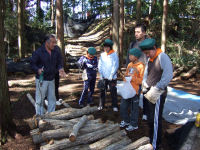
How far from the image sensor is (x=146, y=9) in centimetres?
2316


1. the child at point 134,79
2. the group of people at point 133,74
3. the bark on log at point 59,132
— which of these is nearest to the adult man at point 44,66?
the group of people at point 133,74

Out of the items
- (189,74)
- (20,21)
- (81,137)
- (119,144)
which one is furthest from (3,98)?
(20,21)

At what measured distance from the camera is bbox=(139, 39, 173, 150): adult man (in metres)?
2.84

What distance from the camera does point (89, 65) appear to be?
5.03m

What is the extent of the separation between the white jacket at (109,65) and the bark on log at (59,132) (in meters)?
1.54

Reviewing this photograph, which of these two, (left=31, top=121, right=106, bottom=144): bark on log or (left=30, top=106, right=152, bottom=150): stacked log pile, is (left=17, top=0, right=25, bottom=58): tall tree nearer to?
(left=30, top=106, right=152, bottom=150): stacked log pile

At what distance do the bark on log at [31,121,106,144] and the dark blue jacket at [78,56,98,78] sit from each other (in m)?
1.91

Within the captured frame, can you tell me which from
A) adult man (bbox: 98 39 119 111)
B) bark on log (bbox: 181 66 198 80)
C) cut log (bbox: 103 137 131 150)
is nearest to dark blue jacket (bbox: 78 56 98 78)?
adult man (bbox: 98 39 119 111)

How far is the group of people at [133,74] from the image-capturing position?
2922 millimetres

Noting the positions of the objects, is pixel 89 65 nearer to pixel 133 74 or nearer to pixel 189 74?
pixel 133 74

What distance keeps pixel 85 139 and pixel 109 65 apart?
211 centimetres

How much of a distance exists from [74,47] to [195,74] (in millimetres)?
13489

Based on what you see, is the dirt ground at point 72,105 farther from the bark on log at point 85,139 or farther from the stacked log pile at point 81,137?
the bark on log at point 85,139

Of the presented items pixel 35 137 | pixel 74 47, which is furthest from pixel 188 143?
pixel 74 47
